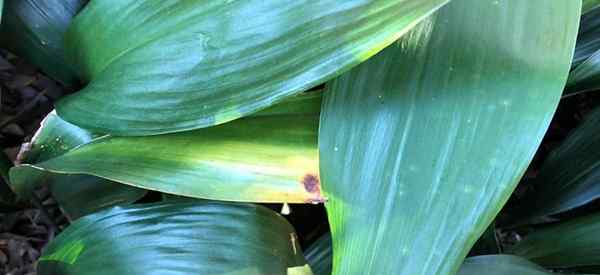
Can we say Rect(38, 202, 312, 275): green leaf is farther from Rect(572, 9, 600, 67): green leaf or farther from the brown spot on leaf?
Rect(572, 9, 600, 67): green leaf

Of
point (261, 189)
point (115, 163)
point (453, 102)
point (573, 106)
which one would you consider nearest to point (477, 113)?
point (453, 102)

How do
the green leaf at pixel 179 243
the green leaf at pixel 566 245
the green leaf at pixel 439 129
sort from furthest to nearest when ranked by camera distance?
the green leaf at pixel 566 245
the green leaf at pixel 179 243
the green leaf at pixel 439 129

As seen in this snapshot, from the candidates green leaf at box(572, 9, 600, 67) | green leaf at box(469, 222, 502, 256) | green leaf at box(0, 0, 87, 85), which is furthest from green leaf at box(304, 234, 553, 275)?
→ green leaf at box(0, 0, 87, 85)

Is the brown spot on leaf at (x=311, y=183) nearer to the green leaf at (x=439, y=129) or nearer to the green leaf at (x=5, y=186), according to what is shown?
the green leaf at (x=439, y=129)

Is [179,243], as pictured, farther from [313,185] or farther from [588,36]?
[588,36]

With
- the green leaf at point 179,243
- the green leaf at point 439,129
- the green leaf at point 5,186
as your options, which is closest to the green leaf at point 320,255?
the green leaf at point 179,243

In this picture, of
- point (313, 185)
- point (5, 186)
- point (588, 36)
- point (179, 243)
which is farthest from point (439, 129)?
point (5, 186)
